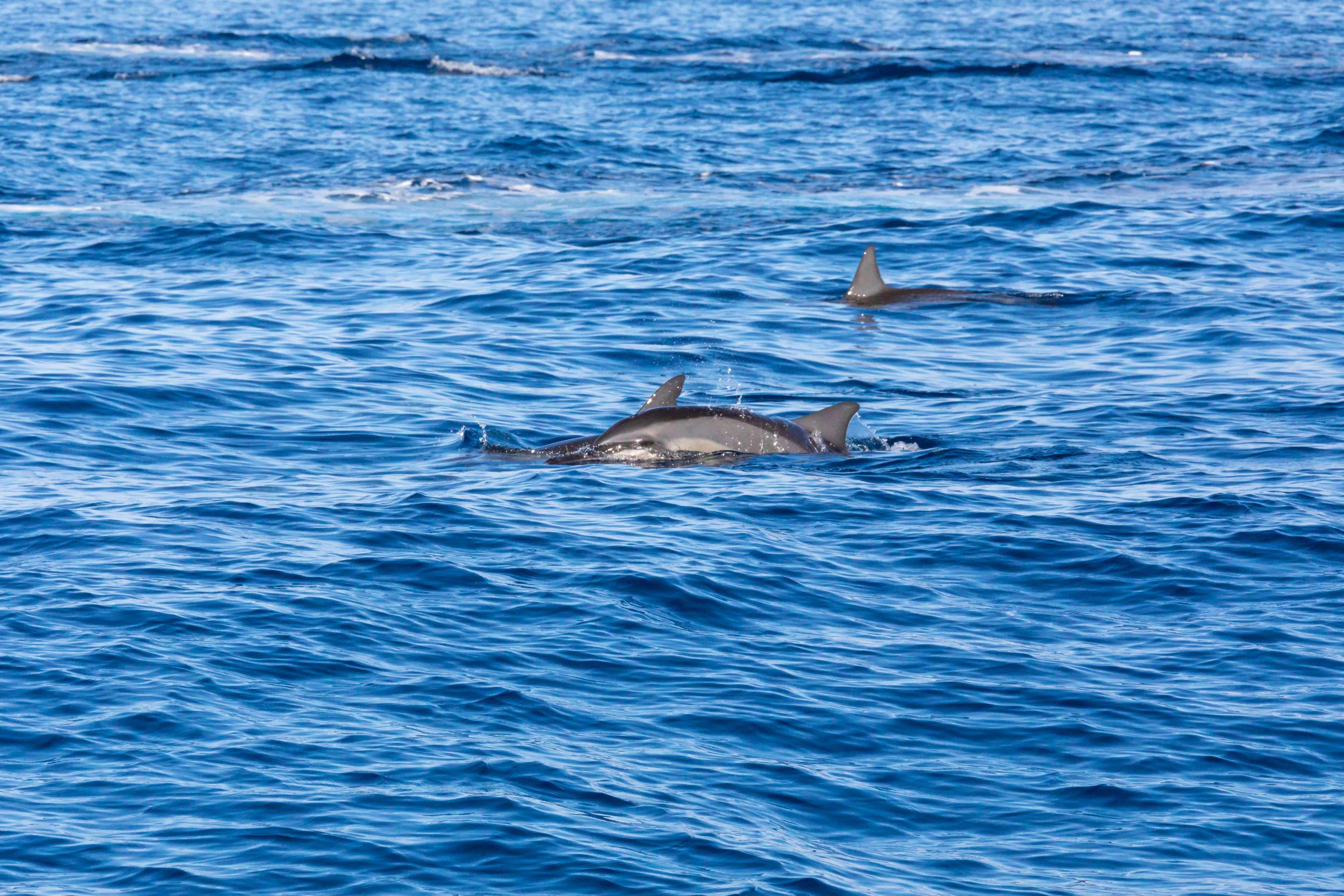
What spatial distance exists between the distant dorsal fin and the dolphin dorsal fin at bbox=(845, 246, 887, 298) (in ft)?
28.3

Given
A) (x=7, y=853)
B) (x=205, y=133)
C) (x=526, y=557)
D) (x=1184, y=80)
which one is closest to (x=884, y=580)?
(x=526, y=557)

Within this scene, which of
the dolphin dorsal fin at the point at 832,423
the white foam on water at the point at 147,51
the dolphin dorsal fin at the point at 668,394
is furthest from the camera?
the white foam on water at the point at 147,51

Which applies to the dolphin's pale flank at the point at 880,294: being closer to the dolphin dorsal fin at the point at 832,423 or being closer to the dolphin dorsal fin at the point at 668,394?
the dolphin dorsal fin at the point at 832,423

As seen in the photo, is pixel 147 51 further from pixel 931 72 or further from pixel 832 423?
pixel 832 423

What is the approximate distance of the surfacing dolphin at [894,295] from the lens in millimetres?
25703

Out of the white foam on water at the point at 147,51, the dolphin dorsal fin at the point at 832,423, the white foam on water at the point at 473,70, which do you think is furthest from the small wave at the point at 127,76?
the dolphin dorsal fin at the point at 832,423

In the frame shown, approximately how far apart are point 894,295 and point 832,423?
9.30 meters

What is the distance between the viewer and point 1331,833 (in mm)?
9664

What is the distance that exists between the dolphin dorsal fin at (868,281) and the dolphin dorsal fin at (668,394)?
9.10 m

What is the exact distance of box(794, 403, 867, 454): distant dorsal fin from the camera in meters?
17.0

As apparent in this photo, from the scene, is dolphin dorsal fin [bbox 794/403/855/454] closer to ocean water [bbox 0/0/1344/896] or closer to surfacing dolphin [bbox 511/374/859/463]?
surfacing dolphin [bbox 511/374/859/463]

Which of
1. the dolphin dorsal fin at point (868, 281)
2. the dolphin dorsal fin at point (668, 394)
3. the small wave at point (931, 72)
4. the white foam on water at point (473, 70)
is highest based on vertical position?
the small wave at point (931, 72)

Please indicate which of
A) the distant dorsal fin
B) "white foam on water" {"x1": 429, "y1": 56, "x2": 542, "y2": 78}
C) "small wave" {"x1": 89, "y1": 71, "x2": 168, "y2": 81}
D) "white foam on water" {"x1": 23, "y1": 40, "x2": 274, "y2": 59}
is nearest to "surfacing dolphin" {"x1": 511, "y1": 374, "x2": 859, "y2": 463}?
the distant dorsal fin

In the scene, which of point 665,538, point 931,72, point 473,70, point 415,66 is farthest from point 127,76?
point 665,538
